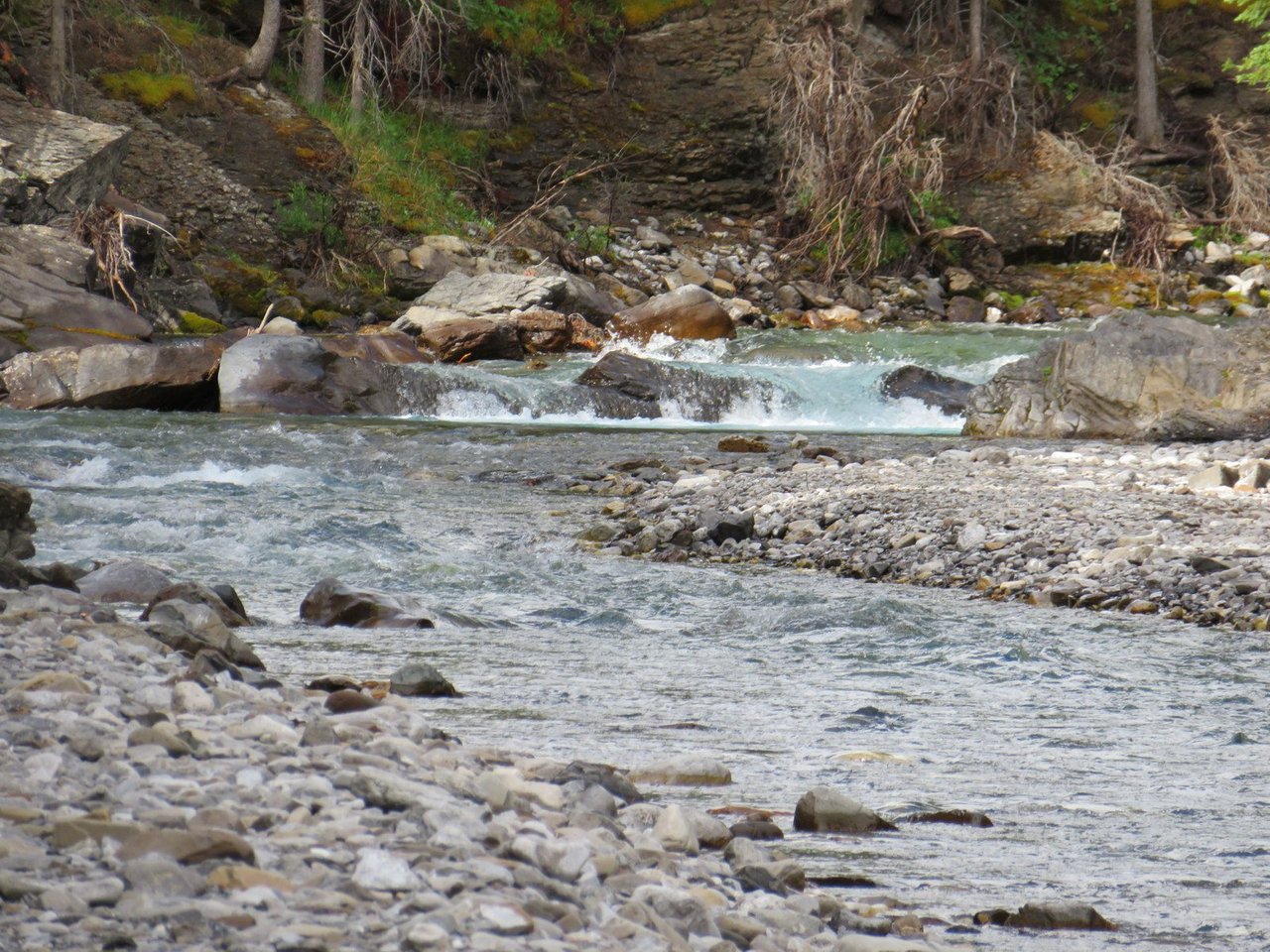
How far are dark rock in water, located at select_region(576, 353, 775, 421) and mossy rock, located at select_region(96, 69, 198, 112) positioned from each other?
9422 mm

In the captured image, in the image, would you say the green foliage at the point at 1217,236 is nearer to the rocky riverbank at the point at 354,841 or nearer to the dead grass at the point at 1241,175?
the dead grass at the point at 1241,175

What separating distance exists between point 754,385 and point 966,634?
929 centimetres

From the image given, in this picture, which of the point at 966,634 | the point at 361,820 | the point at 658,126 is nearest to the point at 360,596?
the point at 966,634

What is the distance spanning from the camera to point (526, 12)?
24.0m

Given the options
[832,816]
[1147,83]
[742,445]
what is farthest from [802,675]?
[1147,83]

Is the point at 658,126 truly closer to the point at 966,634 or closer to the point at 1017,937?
the point at 966,634

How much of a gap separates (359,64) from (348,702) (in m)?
19.8

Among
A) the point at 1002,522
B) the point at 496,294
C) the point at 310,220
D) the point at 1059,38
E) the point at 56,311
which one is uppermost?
the point at 1059,38

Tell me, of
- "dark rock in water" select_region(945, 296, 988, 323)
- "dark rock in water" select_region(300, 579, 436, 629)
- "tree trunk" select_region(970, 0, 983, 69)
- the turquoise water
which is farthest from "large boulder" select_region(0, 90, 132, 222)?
"tree trunk" select_region(970, 0, 983, 69)

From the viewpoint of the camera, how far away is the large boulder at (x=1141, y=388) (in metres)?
11.0

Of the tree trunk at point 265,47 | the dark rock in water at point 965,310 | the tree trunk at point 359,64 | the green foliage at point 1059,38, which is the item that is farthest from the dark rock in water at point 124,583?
the green foliage at point 1059,38

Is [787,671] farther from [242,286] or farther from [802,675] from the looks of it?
[242,286]

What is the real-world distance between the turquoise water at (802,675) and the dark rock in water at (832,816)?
0.07 meters

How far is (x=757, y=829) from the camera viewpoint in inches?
104
